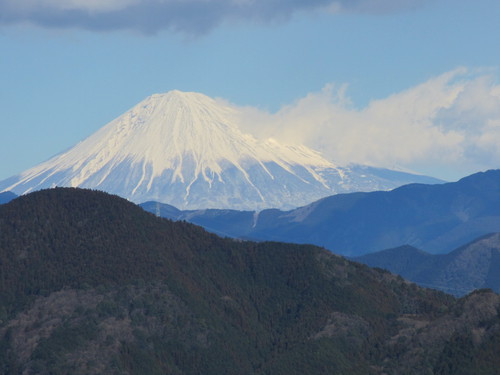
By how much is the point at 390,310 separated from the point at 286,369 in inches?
1195

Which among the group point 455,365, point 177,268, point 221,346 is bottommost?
point 455,365

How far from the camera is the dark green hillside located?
150 meters

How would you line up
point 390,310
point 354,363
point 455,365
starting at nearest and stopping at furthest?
point 455,365 < point 354,363 < point 390,310

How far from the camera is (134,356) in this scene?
150m

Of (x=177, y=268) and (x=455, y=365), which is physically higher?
(x=177, y=268)

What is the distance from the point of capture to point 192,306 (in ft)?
544

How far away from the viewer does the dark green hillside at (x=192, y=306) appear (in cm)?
14975

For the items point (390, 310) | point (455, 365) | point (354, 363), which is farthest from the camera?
point (390, 310)

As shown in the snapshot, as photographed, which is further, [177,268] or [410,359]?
[177,268]

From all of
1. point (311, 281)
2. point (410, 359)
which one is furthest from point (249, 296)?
point (410, 359)

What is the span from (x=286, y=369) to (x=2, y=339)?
46377 millimetres

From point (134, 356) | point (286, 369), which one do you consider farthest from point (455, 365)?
point (134, 356)

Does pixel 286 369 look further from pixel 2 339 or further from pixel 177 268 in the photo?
pixel 2 339

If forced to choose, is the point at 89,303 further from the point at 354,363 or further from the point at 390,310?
the point at 390,310
